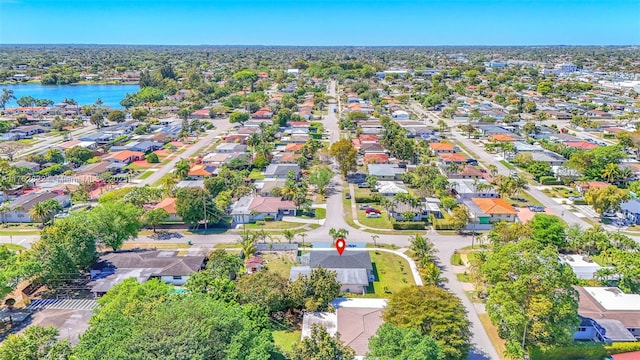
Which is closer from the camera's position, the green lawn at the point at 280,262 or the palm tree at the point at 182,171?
the green lawn at the point at 280,262

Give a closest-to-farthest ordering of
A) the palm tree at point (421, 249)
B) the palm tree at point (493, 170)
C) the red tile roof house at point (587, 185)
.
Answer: the palm tree at point (421, 249)
the red tile roof house at point (587, 185)
the palm tree at point (493, 170)

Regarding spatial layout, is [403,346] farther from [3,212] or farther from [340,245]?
[3,212]

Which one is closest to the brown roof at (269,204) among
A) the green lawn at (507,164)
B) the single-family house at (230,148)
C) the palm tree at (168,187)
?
the palm tree at (168,187)

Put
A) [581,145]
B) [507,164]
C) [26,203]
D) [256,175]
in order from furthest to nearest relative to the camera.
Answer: [581,145]
[507,164]
[256,175]
[26,203]

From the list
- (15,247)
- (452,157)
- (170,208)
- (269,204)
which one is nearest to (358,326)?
(269,204)

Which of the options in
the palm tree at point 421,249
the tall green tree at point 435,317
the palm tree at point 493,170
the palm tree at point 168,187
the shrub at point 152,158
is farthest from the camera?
A: the shrub at point 152,158

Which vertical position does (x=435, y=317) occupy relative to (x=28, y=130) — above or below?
below

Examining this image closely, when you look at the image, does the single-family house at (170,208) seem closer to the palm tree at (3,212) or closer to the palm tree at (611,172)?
the palm tree at (3,212)
